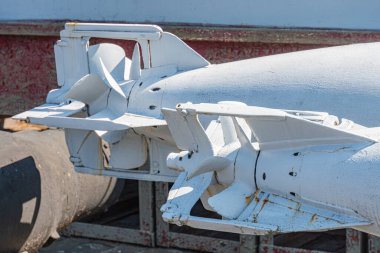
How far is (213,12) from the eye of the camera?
5445 mm

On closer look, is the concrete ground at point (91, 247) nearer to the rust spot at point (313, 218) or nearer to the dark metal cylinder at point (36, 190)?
the dark metal cylinder at point (36, 190)

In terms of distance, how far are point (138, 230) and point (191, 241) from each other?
1.43 feet

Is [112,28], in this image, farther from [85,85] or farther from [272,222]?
[272,222]

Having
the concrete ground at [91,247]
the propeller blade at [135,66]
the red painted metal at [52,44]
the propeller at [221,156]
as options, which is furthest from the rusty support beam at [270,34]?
the propeller at [221,156]

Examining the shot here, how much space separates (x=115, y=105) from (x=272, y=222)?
4.24ft

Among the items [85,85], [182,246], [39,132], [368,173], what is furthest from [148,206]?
[368,173]

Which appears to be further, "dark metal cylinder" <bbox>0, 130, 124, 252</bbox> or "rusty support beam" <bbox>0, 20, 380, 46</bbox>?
"rusty support beam" <bbox>0, 20, 380, 46</bbox>

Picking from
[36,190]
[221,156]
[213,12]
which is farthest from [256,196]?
[213,12]

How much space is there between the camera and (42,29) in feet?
19.5

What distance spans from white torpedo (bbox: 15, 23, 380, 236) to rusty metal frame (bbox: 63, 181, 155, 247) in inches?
71.9

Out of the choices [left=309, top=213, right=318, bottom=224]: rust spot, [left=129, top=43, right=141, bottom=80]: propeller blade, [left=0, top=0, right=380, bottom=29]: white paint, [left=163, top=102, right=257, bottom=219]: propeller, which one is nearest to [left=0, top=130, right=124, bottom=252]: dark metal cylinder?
[left=129, top=43, right=141, bottom=80]: propeller blade

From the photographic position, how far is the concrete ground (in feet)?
19.8

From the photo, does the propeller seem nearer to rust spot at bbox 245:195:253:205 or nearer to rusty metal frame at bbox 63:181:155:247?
rust spot at bbox 245:195:253:205

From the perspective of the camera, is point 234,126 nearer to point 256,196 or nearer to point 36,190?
point 256,196
